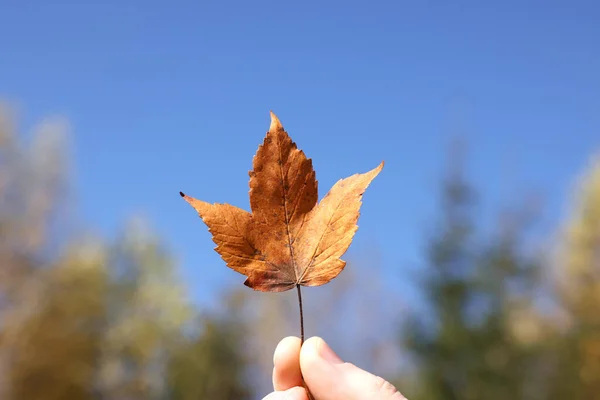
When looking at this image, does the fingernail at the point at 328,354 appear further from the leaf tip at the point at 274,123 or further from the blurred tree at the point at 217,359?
the blurred tree at the point at 217,359

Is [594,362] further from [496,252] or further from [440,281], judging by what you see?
[440,281]

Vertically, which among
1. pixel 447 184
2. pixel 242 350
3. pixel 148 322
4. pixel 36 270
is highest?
pixel 447 184

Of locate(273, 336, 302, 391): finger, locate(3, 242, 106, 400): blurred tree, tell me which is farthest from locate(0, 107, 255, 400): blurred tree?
locate(273, 336, 302, 391): finger

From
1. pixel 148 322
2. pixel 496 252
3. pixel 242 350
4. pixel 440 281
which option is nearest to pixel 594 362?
pixel 496 252

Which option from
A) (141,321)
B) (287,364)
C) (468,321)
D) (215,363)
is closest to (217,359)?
(215,363)

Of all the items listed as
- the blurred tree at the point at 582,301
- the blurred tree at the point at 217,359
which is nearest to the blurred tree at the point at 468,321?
the blurred tree at the point at 582,301

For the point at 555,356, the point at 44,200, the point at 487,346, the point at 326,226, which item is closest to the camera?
the point at 326,226

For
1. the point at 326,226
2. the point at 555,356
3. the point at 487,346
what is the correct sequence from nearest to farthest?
the point at 326,226 < the point at 487,346 < the point at 555,356

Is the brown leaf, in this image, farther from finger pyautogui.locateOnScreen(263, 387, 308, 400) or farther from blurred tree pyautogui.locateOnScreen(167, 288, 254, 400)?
blurred tree pyautogui.locateOnScreen(167, 288, 254, 400)
